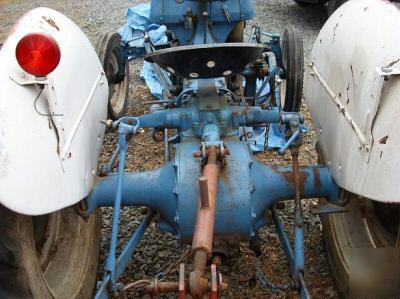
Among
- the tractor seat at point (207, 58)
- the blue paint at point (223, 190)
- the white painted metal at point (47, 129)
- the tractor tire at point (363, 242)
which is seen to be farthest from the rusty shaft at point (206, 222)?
the tractor tire at point (363, 242)

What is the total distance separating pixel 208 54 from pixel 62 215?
0.90 meters

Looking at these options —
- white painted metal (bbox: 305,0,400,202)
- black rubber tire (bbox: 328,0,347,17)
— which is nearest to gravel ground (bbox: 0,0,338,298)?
white painted metal (bbox: 305,0,400,202)

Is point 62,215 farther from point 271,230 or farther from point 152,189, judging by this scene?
point 271,230

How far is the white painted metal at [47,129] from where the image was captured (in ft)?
4.73

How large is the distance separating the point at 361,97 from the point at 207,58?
0.59 meters

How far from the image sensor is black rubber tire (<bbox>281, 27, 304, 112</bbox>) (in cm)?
332

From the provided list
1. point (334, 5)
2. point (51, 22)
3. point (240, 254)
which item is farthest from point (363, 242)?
point (334, 5)

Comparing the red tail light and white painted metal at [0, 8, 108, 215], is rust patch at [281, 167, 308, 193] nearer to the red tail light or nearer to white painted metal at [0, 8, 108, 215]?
white painted metal at [0, 8, 108, 215]

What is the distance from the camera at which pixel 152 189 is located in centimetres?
196

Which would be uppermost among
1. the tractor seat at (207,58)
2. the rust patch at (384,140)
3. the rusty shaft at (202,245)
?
the tractor seat at (207,58)

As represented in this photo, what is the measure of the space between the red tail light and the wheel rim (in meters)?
0.62

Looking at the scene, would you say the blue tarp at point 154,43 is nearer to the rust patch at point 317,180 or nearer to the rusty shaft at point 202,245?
the rust patch at point 317,180

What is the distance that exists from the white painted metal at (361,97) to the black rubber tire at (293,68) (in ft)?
3.18

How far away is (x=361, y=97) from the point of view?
1.76 metres
